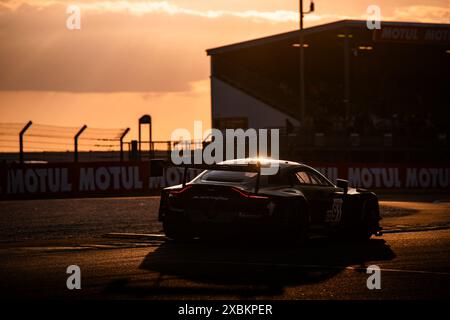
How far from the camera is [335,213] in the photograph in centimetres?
1447

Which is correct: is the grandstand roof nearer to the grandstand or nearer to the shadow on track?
the grandstand

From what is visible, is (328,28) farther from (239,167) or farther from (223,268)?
(223,268)

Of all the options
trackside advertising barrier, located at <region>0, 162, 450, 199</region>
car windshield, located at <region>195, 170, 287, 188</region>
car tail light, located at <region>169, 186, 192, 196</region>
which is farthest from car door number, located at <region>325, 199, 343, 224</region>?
trackside advertising barrier, located at <region>0, 162, 450, 199</region>

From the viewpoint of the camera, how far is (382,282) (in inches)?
395

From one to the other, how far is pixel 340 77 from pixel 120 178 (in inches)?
1158

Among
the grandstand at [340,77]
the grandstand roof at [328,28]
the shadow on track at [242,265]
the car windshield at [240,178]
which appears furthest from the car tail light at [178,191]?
the grandstand roof at [328,28]

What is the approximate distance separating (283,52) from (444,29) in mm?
10673

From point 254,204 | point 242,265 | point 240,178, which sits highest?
point 240,178

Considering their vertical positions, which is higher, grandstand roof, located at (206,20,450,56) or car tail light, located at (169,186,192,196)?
grandstand roof, located at (206,20,450,56)

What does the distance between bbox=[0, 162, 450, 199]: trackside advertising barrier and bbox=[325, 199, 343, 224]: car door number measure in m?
14.0

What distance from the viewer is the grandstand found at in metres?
50.1

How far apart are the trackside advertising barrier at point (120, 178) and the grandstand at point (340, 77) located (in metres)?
8.11

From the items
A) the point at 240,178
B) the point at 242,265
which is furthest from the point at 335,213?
the point at 242,265

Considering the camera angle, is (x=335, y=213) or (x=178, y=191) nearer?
(x=178, y=191)
